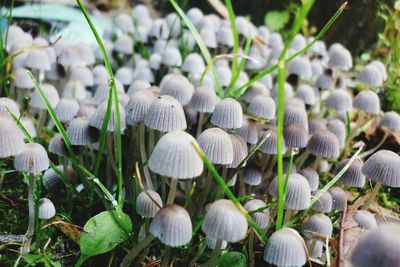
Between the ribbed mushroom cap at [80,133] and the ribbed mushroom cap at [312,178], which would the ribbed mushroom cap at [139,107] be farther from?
A: the ribbed mushroom cap at [312,178]

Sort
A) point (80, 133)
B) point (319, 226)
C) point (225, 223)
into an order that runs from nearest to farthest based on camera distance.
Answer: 1. point (225, 223)
2. point (319, 226)
3. point (80, 133)

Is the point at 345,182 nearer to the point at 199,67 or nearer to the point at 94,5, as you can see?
the point at 199,67

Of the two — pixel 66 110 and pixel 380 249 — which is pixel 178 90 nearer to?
pixel 66 110

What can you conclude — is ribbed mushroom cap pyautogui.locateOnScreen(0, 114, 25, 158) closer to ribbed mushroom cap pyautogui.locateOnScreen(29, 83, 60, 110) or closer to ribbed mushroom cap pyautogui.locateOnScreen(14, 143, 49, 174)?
ribbed mushroom cap pyautogui.locateOnScreen(14, 143, 49, 174)

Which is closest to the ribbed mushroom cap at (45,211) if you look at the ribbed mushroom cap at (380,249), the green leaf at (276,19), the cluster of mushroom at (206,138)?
the cluster of mushroom at (206,138)

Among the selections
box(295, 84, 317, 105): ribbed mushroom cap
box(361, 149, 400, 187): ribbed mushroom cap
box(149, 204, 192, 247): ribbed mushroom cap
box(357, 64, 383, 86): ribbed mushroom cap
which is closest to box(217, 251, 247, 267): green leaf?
box(149, 204, 192, 247): ribbed mushroom cap

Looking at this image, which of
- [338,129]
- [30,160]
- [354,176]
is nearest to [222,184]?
[30,160]
